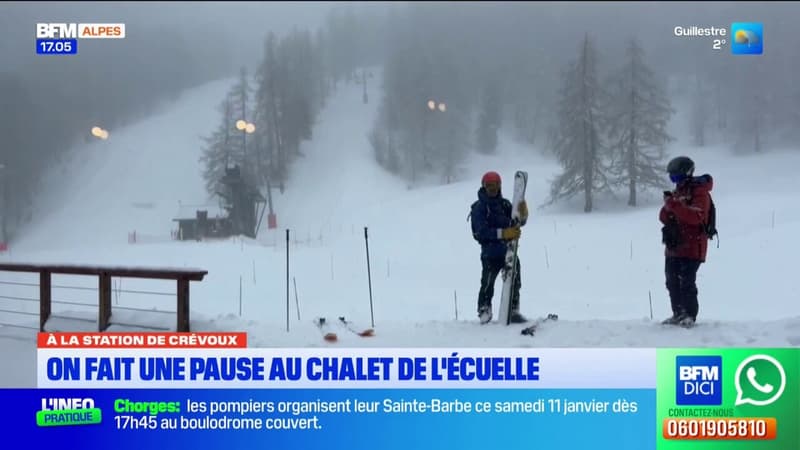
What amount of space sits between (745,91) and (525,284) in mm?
2909

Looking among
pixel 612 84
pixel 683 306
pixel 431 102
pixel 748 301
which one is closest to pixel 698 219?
pixel 683 306

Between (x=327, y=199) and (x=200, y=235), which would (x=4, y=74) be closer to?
(x=200, y=235)

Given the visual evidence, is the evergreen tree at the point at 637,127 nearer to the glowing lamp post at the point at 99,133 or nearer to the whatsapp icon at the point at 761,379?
the whatsapp icon at the point at 761,379

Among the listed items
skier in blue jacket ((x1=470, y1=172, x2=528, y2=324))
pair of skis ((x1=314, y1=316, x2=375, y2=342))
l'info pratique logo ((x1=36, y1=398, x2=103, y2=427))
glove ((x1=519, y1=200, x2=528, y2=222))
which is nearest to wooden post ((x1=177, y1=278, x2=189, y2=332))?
l'info pratique logo ((x1=36, y1=398, x2=103, y2=427))

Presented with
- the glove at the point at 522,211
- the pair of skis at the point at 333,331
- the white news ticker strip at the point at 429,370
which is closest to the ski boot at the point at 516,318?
the glove at the point at 522,211

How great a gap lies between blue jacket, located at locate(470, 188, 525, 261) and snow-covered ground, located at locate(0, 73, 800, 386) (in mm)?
669

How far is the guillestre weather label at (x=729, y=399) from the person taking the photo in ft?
11.4

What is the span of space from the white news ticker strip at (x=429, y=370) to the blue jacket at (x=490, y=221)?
4.38 feet

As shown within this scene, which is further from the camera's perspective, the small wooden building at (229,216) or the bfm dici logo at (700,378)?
the small wooden building at (229,216)

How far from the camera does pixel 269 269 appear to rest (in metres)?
6.52

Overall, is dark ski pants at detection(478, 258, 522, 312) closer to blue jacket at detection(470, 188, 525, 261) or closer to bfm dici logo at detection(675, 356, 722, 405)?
blue jacket at detection(470, 188, 525, 261)

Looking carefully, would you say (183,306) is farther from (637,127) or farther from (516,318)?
(637,127)

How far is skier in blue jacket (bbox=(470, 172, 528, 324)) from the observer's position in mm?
4766

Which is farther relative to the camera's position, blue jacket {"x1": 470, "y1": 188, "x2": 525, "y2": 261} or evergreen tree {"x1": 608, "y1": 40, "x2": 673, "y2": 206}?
evergreen tree {"x1": 608, "y1": 40, "x2": 673, "y2": 206}
